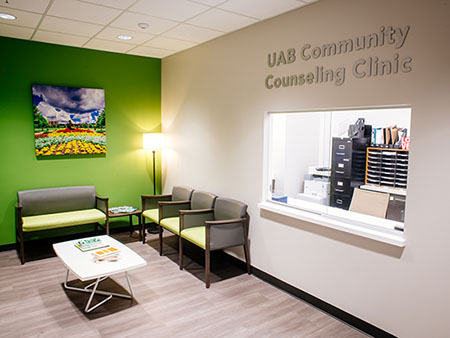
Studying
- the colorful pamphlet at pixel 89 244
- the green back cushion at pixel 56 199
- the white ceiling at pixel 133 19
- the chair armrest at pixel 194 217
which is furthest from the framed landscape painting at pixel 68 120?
the chair armrest at pixel 194 217

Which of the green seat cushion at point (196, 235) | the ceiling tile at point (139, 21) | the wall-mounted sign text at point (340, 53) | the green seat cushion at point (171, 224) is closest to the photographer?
the wall-mounted sign text at point (340, 53)

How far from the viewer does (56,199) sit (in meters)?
4.22

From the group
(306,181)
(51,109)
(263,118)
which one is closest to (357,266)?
(306,181)

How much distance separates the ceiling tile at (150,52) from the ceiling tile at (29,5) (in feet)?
4.75

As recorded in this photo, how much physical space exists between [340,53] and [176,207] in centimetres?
247

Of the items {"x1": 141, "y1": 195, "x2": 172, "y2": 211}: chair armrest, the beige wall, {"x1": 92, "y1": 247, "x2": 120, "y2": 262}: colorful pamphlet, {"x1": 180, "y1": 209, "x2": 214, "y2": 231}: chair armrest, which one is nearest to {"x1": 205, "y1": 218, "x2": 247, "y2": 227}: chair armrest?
the beige wall

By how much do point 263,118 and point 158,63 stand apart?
2.35 meters

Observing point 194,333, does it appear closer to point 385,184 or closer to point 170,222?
point 170,222

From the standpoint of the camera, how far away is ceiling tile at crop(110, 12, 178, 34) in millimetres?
3100

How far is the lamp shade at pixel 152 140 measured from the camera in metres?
4.68

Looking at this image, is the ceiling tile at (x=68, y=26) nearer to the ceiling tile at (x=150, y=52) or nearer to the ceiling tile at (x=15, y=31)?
the ceiling tile at (x=15, y=31)

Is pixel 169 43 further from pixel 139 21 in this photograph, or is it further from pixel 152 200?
pixel 152 200

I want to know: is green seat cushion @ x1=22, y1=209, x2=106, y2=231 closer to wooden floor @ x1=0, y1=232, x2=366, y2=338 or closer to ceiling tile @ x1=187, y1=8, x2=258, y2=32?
wooden floor @ x1=0, y1=232, x2=366, y2=338

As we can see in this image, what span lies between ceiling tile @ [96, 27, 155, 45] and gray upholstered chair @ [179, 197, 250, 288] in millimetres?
1885
